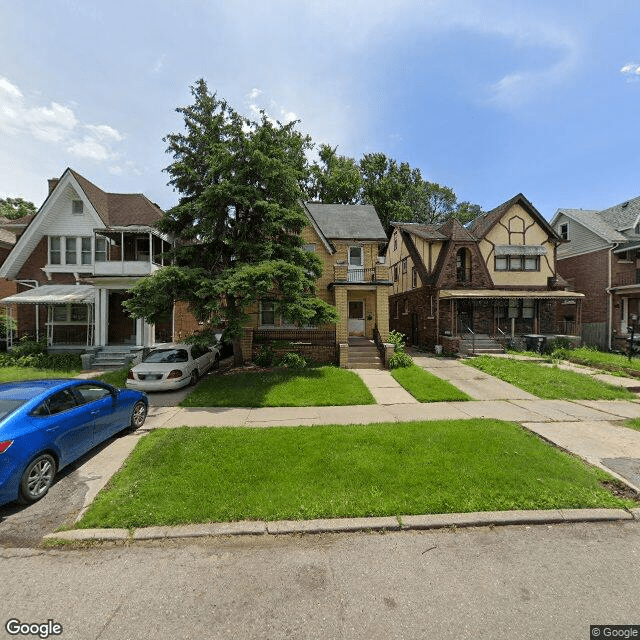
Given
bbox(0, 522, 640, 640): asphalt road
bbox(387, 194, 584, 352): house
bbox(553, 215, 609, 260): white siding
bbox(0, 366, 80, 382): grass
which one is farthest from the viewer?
bbox(553, 215, 609, 260): white siding

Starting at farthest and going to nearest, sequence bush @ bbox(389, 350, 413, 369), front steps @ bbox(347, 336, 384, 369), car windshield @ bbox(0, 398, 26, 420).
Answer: front steps @ bbox(347, 336, 384, 369)
bush @ bbox(389, 350, 413, 369)
car windshield @ bbox(0, 398, 26, 420)

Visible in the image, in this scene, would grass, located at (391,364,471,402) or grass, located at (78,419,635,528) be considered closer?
grass, located at (78,419,635,528)

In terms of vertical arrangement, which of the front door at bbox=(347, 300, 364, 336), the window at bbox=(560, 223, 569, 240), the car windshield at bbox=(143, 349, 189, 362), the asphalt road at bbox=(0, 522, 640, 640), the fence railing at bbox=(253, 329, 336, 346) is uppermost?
the window at bbox=(560, 223, 569, 240)

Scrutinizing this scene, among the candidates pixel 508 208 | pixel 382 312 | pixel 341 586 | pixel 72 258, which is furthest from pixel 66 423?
pixel 508 208

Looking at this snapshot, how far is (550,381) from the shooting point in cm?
1164

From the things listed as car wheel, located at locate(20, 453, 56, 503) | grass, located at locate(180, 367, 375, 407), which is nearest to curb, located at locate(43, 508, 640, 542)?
car wheel, located at locate(20, 453, 56, 503)

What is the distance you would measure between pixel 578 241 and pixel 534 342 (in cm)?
1322

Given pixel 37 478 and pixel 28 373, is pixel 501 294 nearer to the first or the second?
pixel 37 478

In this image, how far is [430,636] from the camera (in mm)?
2580

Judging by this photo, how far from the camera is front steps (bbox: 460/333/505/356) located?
18.2 meters

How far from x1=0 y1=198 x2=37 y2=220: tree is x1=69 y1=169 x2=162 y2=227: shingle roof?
89.4 feet

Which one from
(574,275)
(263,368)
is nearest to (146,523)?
(263,368)

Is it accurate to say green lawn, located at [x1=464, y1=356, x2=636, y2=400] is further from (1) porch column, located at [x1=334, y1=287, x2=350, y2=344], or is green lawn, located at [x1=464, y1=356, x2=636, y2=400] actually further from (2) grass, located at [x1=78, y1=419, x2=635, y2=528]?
(1) porch column, located at [x1=334, y1=287, x2=350, y2=344]

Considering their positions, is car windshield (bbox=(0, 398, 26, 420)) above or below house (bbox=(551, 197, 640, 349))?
below
